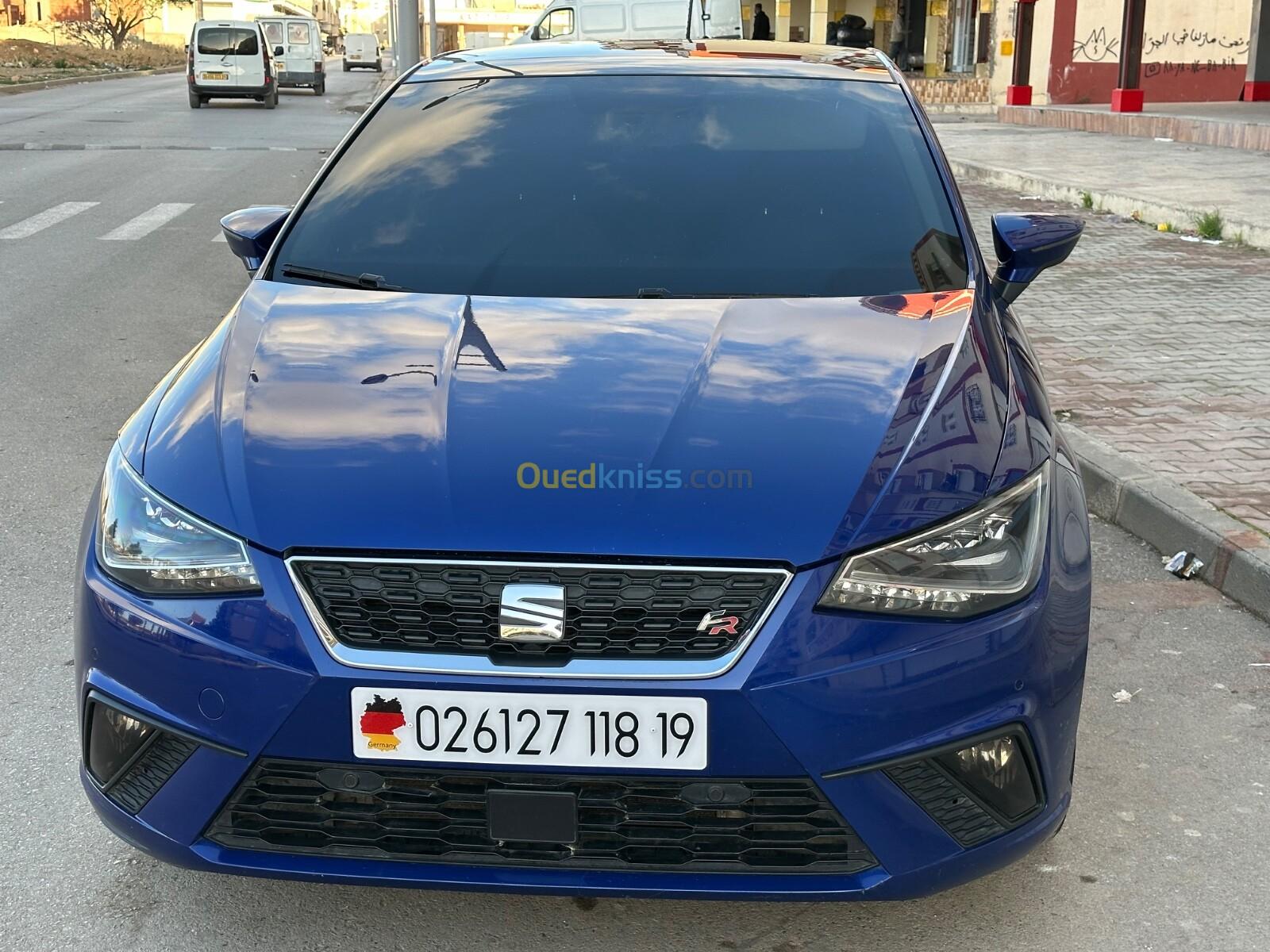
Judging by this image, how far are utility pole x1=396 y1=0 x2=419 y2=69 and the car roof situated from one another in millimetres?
16440

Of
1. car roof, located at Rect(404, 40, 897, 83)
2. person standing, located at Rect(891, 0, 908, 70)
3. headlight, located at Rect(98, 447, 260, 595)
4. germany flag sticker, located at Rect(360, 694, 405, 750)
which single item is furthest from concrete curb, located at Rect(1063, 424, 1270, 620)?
person standing, located at Rect(891, 0, 908, 70)

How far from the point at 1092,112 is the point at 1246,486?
19.7 m

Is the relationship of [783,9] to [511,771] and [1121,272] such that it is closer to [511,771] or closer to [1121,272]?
[1121,272]

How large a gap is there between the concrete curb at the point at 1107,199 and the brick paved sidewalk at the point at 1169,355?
0.30 metres

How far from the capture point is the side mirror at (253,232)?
3844 millimetres

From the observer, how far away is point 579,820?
7.43 feet

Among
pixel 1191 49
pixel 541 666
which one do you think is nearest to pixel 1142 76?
pixel 1191 49

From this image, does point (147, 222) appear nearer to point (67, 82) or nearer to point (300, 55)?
point (300, 55)

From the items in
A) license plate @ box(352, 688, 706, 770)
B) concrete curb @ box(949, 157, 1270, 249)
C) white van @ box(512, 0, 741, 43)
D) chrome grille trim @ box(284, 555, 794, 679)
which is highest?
white van @ box(512, 0, 741, 43)

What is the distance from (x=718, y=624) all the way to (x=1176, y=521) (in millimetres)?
3004

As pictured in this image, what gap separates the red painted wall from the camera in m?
28.4

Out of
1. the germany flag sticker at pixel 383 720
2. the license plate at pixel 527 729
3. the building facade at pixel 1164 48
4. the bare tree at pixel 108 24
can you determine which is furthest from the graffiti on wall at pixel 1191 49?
the bare tree at pixel 108 24

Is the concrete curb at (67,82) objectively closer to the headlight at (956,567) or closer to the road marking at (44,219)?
the road marking at (44,219)

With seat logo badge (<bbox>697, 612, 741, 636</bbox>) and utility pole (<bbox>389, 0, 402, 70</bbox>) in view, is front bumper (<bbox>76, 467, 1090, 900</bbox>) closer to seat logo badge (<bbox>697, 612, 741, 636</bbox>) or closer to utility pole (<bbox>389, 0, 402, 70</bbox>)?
seat logo badge (<bbox>697, 612, 741, 636</bbox>)
